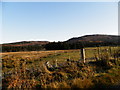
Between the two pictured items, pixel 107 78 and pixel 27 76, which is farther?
pixel 27 76

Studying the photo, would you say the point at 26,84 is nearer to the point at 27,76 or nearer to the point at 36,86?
the point at 36,86

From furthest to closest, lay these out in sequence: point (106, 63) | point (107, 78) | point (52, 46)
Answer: point (52, 46) < point (106, 63) < point (107, 78)

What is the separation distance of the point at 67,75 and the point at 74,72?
1.15 ft

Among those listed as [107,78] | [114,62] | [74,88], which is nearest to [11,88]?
[74,88]

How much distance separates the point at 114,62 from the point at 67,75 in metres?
3.36

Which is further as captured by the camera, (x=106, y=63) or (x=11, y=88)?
(x=106, y=63)

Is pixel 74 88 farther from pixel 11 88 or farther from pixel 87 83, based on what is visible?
pixel 11 88

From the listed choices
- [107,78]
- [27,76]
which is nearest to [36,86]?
[27,76]

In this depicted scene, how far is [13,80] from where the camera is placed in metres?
4.89

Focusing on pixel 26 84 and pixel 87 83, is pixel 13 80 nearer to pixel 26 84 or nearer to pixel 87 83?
pixel 26 84

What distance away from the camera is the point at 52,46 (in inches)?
2099

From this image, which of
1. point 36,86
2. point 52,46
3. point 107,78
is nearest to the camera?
point 36,86

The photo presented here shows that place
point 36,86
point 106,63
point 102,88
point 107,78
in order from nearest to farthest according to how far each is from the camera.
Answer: point 102,88 < point 36,86 < point 107,78 < point 106,63


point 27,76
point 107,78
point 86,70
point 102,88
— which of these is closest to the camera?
point 102,88
